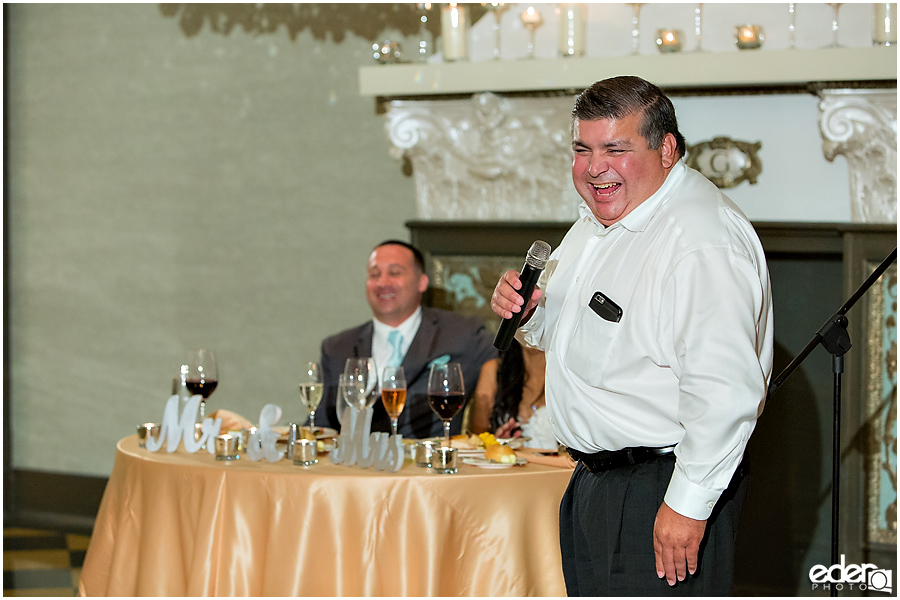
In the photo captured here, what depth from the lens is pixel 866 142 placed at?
11.8 feet

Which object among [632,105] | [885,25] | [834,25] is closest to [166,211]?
[834,25]

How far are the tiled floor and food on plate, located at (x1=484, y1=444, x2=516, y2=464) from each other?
2.16 meters

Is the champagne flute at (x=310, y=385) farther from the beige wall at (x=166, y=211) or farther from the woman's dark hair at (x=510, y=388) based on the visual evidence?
the beige wall at (x=166, y=211)

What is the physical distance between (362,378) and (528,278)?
2.96ft

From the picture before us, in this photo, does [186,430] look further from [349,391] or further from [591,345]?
[591,345]

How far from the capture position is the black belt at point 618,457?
5.54 ft

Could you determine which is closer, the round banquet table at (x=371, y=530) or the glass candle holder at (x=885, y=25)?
the round banquet table at (x=371, y=530)

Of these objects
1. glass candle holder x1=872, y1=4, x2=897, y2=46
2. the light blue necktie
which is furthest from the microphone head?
glass candle holder x1=872, y1=4, x2=897, y2=46

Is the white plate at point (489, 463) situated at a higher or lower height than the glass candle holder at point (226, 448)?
lower

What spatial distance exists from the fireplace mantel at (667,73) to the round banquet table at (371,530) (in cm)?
195

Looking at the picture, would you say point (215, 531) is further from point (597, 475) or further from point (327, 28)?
point (327, 28)

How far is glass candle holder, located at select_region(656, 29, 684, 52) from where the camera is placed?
3688mm

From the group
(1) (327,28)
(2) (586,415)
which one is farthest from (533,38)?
(2) (586,415)

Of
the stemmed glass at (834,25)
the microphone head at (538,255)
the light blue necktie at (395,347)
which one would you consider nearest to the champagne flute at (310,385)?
the light blue necktie at (395,347)
